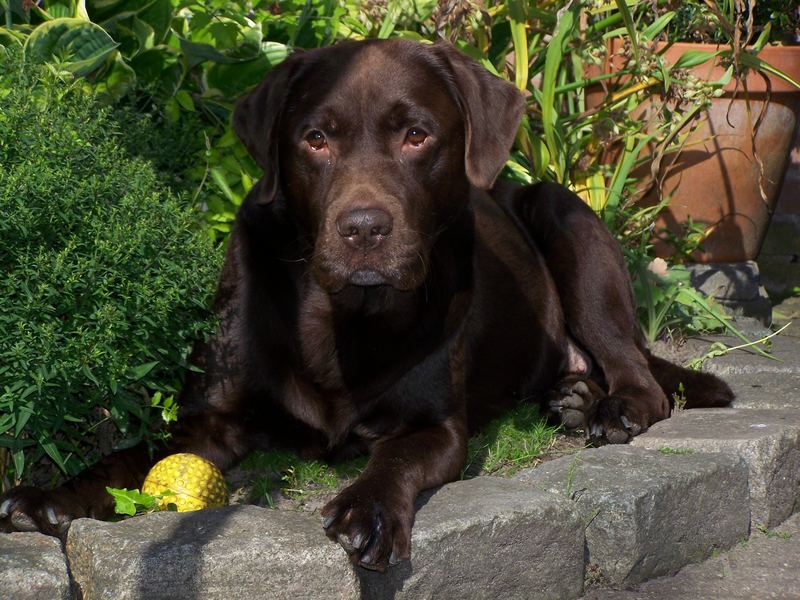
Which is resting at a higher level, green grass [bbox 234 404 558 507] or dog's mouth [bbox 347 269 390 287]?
dog's mouth [bbox 347 269 390 287]

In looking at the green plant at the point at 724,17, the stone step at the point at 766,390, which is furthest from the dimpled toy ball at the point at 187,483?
the green plant at the point at 724,17

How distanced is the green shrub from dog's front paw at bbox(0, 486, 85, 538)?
0.23ft

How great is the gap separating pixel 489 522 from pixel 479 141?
50.0 inches

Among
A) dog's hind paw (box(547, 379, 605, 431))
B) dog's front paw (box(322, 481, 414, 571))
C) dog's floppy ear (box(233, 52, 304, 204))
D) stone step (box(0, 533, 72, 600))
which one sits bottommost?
dog's hind paw (box(547, 379, 605, 431))

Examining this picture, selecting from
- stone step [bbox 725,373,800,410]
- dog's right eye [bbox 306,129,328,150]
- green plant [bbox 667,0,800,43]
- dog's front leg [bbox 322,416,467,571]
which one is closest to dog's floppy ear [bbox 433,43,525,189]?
dog's right eye [bbox 306,129,328,150]

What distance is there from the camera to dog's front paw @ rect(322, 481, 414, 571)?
95.3 inches

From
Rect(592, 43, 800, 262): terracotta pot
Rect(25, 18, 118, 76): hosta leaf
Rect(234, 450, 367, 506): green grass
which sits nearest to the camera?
Rect(234, 450, 367, 506): green grass

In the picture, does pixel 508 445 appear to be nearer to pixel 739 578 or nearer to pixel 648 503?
pixel 648 503

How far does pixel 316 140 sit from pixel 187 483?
1055 mm

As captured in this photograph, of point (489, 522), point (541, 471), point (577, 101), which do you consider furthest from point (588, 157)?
point (489, 522)

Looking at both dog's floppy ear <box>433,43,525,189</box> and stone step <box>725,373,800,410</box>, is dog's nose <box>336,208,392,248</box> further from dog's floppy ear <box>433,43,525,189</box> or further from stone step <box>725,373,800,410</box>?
stone step <box>725,373,800,410</box>

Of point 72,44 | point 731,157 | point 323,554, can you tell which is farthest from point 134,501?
point 731,157

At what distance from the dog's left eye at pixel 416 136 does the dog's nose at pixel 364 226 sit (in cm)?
39

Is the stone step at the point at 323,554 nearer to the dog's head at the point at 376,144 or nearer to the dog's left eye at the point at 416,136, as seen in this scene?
the dog's head at the point at 376,144
